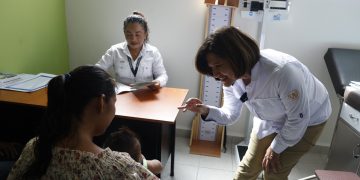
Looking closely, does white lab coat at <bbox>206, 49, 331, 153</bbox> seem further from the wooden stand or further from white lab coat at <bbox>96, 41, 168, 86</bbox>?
the wooden stand

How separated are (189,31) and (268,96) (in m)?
1.41

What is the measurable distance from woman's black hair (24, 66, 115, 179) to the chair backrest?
1.87 m

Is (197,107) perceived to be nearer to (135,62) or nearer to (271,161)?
(271,161)

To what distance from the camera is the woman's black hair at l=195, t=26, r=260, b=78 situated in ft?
3.98

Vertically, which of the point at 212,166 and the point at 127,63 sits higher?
the point at 127,63

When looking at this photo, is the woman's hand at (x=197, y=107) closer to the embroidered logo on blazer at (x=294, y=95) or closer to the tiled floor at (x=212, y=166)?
the embroidered logo on blazer at (x=294, y=95)

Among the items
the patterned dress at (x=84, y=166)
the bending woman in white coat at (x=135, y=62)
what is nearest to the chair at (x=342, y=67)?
the bending woman in white coat at (x=135, y=62)

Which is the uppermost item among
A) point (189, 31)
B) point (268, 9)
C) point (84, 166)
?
point (268, 9)

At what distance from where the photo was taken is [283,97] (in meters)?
1.28

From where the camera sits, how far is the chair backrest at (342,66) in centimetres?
210

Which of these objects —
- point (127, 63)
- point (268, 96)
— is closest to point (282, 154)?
point (268, 96)

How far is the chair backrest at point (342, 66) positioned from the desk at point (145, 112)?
1.17 metres

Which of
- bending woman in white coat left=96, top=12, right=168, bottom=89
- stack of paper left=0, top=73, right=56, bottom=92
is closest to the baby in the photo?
stack of paper left=0, top=73, right=56, bottom=92

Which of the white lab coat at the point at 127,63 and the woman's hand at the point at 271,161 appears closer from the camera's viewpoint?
the woman's hand at the point at 271,161
